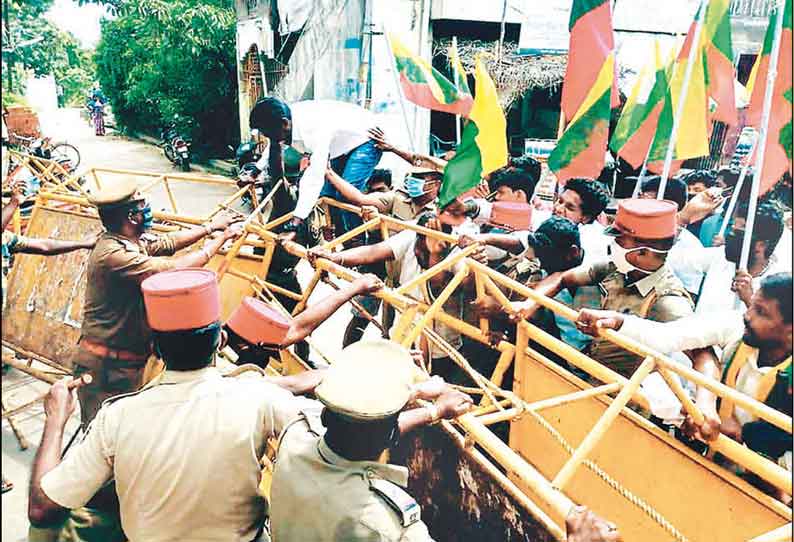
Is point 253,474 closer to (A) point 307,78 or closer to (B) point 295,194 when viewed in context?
(B) point 295,194

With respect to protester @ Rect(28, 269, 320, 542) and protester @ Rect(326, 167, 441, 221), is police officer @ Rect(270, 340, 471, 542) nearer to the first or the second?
protester @ Rect(28, 269, 320, 542)

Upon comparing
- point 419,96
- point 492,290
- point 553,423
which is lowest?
point 553,423

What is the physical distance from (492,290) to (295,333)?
38.8 inches

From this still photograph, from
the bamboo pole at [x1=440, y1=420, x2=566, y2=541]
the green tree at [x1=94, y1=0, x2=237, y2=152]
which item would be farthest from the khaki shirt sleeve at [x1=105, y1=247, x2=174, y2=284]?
the green tree at [x1=94, y1=0, x2=237, y2=152]

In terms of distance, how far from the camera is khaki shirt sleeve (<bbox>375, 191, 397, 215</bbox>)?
5.45m

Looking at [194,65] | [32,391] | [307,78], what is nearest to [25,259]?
[32,391]

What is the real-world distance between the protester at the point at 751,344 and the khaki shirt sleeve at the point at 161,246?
262cm

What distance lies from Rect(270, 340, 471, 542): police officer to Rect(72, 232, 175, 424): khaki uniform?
1.81 meters

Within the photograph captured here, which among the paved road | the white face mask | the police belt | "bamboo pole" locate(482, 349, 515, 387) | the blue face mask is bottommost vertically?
the paved road

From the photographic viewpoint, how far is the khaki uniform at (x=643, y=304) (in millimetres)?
3049

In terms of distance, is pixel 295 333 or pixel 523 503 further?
pixel 295 333

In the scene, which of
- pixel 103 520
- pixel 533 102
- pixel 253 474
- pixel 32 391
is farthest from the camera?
pixel 533 102

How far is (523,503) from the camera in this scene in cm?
204

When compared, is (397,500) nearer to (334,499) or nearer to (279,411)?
(334,499)
